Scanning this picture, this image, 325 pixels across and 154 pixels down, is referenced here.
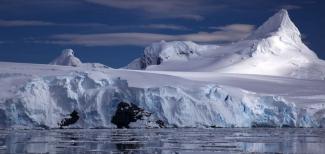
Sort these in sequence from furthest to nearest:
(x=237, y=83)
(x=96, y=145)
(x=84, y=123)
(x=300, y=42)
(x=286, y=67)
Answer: (x=300, y=42), (x=286, y=67), (x=237, y=83), (x=84, y=123), (x=96, y=145)

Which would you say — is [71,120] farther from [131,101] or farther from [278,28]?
[278,28]

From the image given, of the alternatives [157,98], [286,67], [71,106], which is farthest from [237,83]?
[286,67]

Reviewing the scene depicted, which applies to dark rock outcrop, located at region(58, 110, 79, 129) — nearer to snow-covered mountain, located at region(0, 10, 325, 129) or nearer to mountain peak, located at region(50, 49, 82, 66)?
snow-covered mountain, located at region(0, 10, 325, 129)

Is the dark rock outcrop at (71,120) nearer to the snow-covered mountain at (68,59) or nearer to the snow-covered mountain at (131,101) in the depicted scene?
the snow-covered mountain at (131,101)

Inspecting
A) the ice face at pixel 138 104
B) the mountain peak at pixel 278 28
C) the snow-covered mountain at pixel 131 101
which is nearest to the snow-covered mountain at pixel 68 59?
the mountain peak at pixel 278 28

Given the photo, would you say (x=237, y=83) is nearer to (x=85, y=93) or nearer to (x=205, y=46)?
(x=85, y=93)

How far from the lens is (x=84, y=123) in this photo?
49625 millimetres

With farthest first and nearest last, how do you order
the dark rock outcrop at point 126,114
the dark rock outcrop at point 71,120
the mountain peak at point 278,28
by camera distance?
the mountain peak at point 278,28
the dark rock outcrop at point 126,114
the dark rock outcrop at point 71,120

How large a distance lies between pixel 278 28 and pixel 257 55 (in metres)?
8.19

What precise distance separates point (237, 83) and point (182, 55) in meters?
56.8

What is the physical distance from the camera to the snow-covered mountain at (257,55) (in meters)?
122

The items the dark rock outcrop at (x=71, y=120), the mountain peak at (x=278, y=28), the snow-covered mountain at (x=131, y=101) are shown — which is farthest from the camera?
the mountain peak at (x=278, y=28)

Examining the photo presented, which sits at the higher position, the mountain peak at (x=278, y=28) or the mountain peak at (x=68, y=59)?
the mountain peak at (x=278, y=28)

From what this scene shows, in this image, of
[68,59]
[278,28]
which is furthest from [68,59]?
[278,28]
